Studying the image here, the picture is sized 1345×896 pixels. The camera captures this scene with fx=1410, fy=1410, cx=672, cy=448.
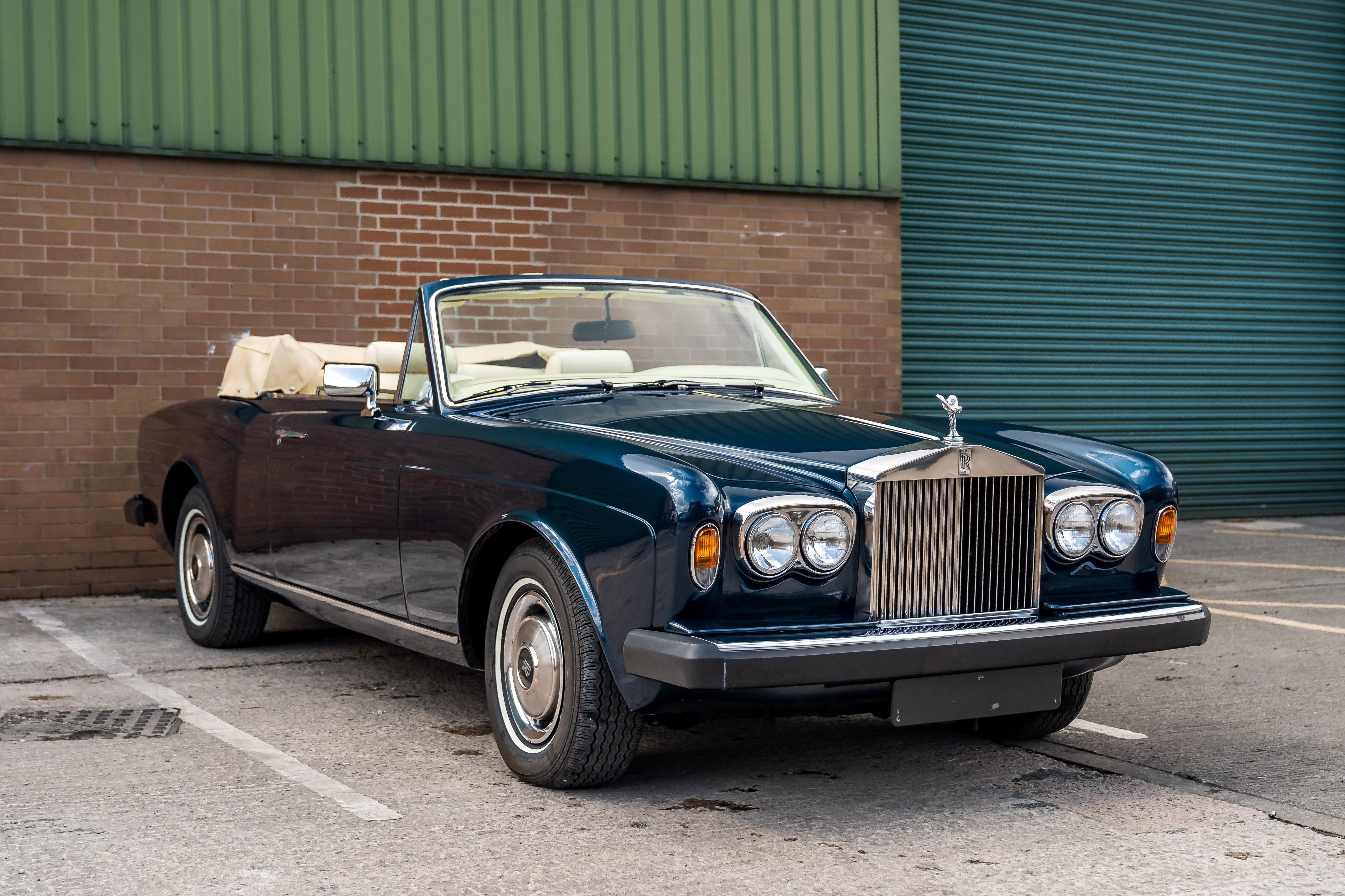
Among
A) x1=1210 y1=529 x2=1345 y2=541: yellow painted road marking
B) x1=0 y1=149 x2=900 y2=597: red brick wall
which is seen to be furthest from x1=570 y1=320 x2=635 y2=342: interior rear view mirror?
x1=1210 y1=529 x2=1345 y2=541: yellow painted road marking

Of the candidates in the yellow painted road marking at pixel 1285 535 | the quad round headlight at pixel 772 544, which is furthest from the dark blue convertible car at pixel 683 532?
the yellow painted road marking at pixel 1285 535

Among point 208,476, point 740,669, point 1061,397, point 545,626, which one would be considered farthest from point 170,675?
point 1061,397

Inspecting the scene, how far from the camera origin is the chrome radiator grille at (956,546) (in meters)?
3.72

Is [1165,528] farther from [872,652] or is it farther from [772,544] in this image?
[772,544]

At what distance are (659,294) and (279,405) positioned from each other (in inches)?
67.9

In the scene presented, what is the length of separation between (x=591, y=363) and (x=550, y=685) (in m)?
1.44

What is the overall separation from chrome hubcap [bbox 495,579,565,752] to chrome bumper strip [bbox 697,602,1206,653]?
671 mm

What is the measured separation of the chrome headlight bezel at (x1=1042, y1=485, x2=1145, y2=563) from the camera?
4000 mm

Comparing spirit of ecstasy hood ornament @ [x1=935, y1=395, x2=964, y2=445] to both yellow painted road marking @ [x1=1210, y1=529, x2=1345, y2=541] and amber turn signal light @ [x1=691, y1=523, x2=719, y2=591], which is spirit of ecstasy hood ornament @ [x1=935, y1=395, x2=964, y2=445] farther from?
yellow painted road marking @ [x1=1210, y1=529, x2=1345, y2=541]

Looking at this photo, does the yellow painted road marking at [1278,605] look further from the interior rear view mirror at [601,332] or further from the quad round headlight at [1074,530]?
the interior rear view mirror at [601,332]

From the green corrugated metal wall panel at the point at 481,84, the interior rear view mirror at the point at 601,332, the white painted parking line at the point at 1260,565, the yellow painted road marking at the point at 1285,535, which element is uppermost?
the green corrugated metal wall panel at the point at 481,84

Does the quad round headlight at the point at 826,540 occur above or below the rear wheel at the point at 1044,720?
above

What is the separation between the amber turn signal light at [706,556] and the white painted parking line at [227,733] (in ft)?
3.58

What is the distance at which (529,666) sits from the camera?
4074 mm
